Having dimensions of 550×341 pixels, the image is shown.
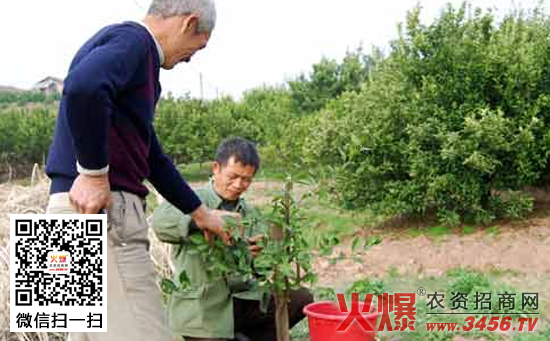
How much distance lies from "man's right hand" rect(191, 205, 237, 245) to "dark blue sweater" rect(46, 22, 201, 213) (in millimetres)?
389

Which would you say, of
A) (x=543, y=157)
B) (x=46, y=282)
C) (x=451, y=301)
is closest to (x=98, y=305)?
(x=46, y=282)

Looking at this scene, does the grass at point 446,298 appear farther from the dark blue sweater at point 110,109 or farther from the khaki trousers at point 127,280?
the dark blue sweater at point 110,109

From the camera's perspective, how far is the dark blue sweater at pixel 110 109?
5.28ft

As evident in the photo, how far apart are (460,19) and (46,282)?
17.1 ft

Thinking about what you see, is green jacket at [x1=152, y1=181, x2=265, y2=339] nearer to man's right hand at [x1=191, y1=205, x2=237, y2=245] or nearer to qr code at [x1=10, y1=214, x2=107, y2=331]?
man's right hand at [x1=191, y1=205, x2=237, y2=245]

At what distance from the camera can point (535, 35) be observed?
614cm

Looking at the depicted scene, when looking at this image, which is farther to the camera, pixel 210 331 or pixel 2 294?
pixel 2 294

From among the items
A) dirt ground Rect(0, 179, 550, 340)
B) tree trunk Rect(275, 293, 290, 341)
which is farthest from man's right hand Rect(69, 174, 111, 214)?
dirt ground Rect(0, 179, 550, 340)

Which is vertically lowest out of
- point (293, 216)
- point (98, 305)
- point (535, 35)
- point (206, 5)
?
point (98, 305)

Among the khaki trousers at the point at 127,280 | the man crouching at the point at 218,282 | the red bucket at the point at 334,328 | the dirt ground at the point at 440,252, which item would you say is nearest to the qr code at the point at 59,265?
the khaki trousers at the point at 127,280

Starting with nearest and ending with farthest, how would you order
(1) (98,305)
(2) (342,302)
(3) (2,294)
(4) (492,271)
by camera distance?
(1) (98,305) < (2) (342,302) < (3) (2,294) < (4) (492,271)

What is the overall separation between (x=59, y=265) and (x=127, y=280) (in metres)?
0.19

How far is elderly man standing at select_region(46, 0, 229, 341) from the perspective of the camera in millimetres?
1642

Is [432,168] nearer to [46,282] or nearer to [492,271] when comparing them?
[492,271]
